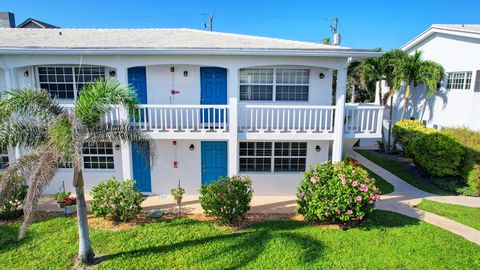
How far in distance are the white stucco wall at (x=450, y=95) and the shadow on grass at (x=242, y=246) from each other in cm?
1341

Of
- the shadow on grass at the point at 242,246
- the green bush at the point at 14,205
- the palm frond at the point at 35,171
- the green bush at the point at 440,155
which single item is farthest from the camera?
the green bush at the point at 440,155

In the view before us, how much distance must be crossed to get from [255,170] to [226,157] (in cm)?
138

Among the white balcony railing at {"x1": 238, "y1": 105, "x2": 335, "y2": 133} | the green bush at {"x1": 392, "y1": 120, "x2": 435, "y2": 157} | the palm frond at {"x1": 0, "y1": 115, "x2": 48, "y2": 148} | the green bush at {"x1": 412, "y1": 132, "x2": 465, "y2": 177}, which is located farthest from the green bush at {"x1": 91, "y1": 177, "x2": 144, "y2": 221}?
the green bush at {"x1": 392, "y1": 120, "x2": 435, "y2": 157}

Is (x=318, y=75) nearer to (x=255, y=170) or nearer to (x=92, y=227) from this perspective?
(x=255, y=170)

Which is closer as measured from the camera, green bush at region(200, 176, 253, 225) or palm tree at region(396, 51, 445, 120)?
green bush at region(200, 176, 253, 225)

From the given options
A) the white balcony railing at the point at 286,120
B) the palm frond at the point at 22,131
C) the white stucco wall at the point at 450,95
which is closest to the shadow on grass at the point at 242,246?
the palm frond at the point at 22,131

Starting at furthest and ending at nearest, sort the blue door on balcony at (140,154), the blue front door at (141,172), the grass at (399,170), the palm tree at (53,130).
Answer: the grass at (399,170) < the blue front door at (141,172) < the blue door on balcony at (140,154) < the palm tree at (53,130)

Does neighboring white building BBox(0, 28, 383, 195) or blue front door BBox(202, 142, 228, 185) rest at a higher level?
neighboring white building BBox(0, 28, 383, 195)

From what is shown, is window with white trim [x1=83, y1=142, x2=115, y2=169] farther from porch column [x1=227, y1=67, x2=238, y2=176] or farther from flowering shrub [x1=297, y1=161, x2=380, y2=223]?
flowering shrub [x1=297, y1=161, x2=380, y2=223]

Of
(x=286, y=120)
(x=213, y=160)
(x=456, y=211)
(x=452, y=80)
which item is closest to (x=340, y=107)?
(x=286, y=120)

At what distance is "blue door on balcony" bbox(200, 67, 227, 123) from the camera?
11562mm

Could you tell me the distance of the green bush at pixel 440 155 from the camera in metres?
12.8

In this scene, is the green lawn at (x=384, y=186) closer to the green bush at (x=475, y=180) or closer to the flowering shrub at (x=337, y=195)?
the green bush at (x=475, y=180)

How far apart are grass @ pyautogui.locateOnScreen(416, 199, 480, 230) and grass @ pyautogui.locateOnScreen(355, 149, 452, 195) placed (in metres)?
1.89
